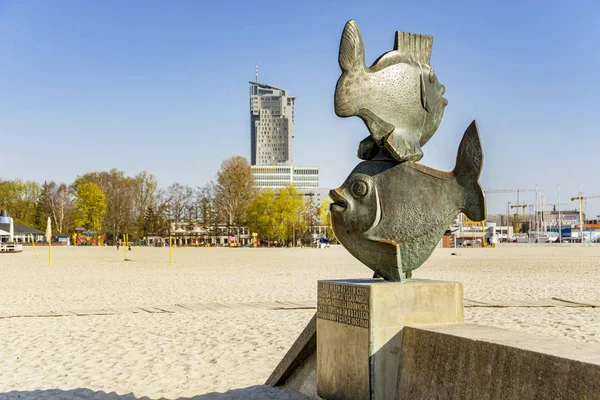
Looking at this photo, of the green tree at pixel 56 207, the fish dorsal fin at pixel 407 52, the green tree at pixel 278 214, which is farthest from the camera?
the green tree at pixel 56 207

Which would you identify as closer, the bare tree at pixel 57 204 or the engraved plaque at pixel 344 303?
the engraved plaque at pixel 344 303

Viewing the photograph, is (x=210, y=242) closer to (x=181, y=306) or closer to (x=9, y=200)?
(x=9, y=200)

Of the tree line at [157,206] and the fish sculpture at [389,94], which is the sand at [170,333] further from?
the tree line at [157,206]

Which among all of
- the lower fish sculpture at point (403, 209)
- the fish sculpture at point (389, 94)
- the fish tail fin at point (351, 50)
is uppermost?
the fish tail fin at point (351, 50)

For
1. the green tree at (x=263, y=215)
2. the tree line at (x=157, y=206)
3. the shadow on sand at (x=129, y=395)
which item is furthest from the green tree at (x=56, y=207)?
the shadow on sand at (x=129, y=395)

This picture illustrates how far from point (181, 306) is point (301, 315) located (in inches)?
126

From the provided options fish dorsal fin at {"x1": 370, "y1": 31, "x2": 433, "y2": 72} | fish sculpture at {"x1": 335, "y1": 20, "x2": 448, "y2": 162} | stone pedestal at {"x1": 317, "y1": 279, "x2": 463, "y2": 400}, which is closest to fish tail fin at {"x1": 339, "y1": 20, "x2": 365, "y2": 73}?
fish sculpture at {"x1": 335, "y1": 20, "x2": 448, "y2": 162}

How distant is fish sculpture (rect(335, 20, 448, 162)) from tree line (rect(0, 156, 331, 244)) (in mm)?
79531

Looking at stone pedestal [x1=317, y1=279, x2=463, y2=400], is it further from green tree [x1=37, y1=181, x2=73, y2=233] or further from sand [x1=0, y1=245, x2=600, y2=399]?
green tree [x1=37, y1=181, x2=73, y2=233]

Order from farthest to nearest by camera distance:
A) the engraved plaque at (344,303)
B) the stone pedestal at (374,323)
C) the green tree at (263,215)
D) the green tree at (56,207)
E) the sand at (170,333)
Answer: the green tree at (56,207)
the green tree at (263,215)
the sand at (170,333)
the engraved plaque at (344,303)
the stone pedestal at (374,323)

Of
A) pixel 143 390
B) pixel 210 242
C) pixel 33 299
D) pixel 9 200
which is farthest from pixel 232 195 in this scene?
pixel 143 390

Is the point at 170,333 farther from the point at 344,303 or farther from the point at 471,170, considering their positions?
the point at 471,170

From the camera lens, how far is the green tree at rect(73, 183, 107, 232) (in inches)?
3738

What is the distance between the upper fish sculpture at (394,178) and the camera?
648cm
